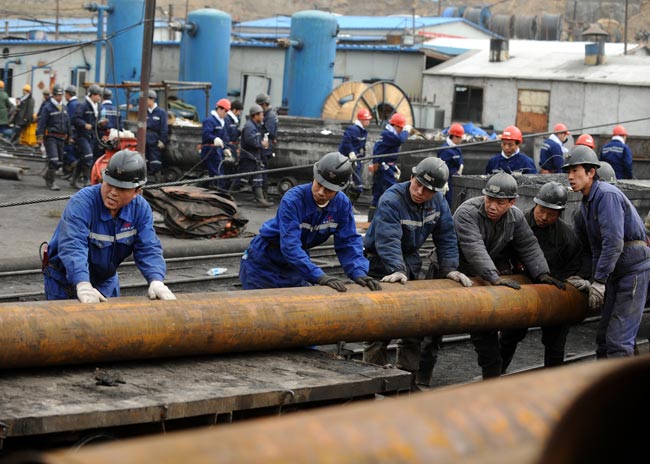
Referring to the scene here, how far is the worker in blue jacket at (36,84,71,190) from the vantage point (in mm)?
18422

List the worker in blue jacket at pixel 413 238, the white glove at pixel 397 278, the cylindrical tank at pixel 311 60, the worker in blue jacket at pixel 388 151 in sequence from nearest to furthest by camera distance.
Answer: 1. the white glove at pixel 397 278
2. the worker in blue jacket at pixel 413 238
3. the worker in blue jacket at pixel 388 151
4. the cylindrical tank at pixel 311 60

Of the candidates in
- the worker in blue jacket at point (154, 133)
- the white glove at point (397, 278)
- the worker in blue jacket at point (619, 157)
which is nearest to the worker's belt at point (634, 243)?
the white glove at point (397, 278)

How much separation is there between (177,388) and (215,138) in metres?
12.9

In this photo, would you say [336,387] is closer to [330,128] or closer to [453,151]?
[453,151]

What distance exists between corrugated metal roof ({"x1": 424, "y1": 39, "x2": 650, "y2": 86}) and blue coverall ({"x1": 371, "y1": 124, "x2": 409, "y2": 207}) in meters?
12.1

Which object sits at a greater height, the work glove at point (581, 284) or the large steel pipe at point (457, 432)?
the large steel pipe at point (457, 432)

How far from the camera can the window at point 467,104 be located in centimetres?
2930

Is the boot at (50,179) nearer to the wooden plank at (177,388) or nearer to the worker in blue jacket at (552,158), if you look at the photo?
the worker in blue jacket at (552,158)

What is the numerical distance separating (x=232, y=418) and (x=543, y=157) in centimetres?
1159

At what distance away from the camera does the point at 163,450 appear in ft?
5.59

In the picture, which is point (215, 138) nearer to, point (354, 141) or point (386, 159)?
point (354, 141)

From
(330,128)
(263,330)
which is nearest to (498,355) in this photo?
(263,330)

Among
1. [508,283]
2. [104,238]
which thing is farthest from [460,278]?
[104,238]

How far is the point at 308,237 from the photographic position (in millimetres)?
7125
